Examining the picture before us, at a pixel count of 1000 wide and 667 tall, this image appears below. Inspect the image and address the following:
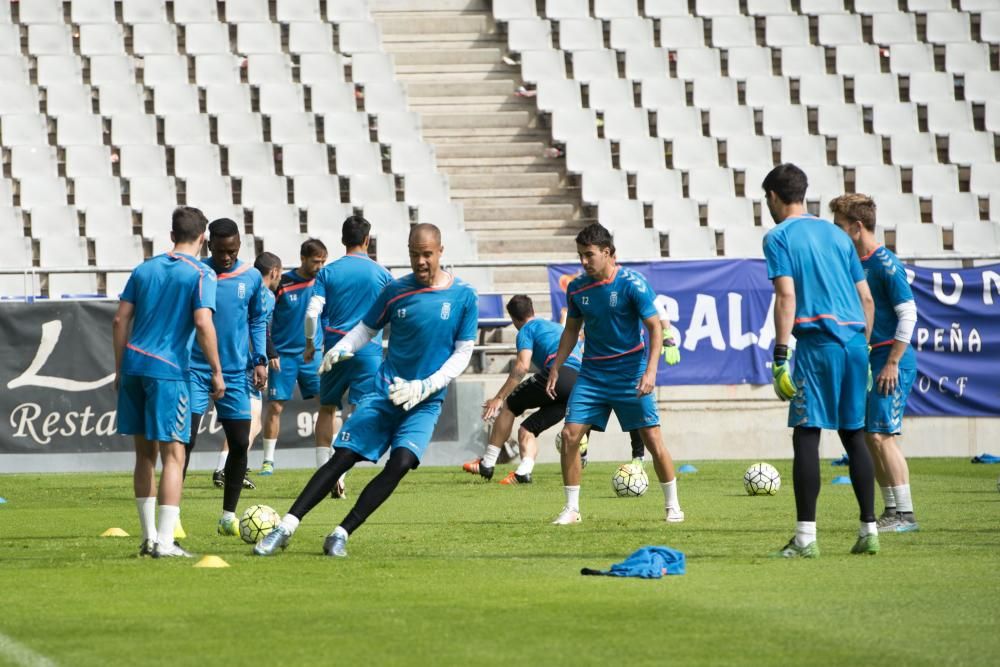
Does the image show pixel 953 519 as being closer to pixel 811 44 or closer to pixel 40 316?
pixel 40 316

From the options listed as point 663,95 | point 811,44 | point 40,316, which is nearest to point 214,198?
point 40,316

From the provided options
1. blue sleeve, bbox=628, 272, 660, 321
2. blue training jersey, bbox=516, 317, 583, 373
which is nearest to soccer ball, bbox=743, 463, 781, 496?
blue training jersey, bbox=516, 317, 583, 373

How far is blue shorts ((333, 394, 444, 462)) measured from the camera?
8.45 metres

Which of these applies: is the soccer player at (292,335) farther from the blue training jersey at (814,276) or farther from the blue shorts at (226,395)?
the blue training jersey at (814,276)

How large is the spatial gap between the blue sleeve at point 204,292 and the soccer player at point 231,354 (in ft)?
4.65

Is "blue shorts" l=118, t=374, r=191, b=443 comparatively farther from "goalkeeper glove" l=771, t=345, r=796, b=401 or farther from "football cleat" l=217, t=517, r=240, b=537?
"goalkeeper glove" l=771, t=345, r=796, b=401

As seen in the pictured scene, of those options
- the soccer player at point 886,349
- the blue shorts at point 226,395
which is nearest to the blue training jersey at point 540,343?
the blue shorts at point 226,395

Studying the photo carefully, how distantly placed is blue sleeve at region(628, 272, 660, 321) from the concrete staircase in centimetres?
1008

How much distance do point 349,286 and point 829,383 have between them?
17.9 ft

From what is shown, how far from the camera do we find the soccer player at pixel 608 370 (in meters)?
10.6

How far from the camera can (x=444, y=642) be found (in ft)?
18.0

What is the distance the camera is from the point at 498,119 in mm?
24172

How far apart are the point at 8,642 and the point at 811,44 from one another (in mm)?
21803

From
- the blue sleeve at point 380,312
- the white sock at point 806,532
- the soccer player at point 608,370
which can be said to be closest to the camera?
the white sock at point 806,532
